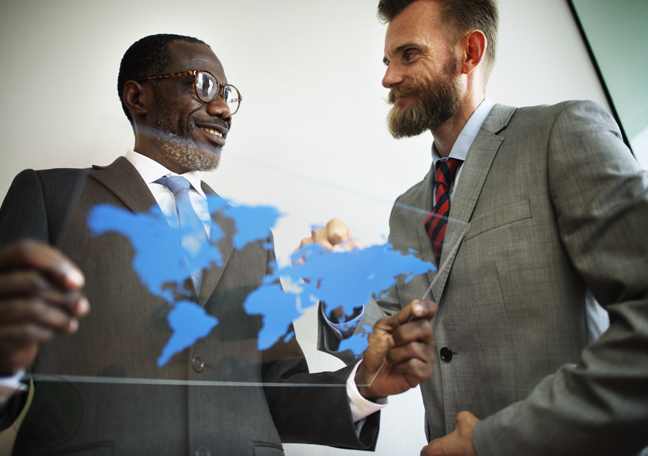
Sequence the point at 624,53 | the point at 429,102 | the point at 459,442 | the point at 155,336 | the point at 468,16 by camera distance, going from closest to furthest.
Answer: the point at 155,336 → the point at 459,442 → the point at 429,102 → the point at 468,16 → the point at 624,53

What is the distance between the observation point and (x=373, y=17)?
192cm

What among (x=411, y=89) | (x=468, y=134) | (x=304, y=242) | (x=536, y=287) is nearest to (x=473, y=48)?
(x=411, y=89)

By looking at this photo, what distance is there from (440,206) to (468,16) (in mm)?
863

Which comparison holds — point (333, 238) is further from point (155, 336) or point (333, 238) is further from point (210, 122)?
point (210, 122)

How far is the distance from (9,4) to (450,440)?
6.50 ft

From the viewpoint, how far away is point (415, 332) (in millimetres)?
880

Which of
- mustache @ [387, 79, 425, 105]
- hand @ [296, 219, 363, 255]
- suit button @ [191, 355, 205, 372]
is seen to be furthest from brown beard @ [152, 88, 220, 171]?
mustache @ [387, 79, 425, 105]

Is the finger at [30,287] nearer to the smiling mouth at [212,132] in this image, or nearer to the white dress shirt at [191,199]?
the white dress shirt at [191,199]

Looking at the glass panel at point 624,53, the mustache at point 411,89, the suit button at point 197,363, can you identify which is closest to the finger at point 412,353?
the suit button at point 197,363

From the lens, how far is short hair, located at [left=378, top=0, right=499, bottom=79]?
1.48 meters

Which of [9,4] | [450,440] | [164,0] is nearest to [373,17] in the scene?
[164,0]

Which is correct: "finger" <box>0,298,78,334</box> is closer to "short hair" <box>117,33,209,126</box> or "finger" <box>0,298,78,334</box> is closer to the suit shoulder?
"short hair" <box>117,33,209,126</box>

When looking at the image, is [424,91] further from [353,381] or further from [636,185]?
[353,381]

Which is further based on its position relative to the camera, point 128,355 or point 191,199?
point 191,199
